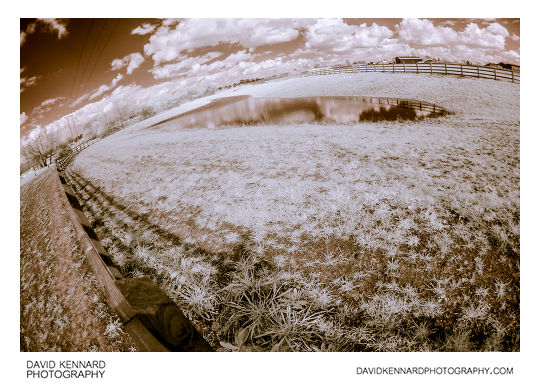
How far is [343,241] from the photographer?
3377 mm

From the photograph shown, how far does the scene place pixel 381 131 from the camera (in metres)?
8.23

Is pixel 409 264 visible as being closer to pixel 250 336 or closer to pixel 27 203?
pixel 250 336

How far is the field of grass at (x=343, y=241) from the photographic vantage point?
2320 millimetres

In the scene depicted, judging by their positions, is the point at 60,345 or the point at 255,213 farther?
the point at 255,213

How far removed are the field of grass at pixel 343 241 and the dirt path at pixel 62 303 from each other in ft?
1.89

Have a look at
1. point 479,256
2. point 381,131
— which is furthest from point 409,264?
point 381,131

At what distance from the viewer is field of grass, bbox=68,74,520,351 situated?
7.61 feet

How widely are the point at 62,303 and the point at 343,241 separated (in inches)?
158
